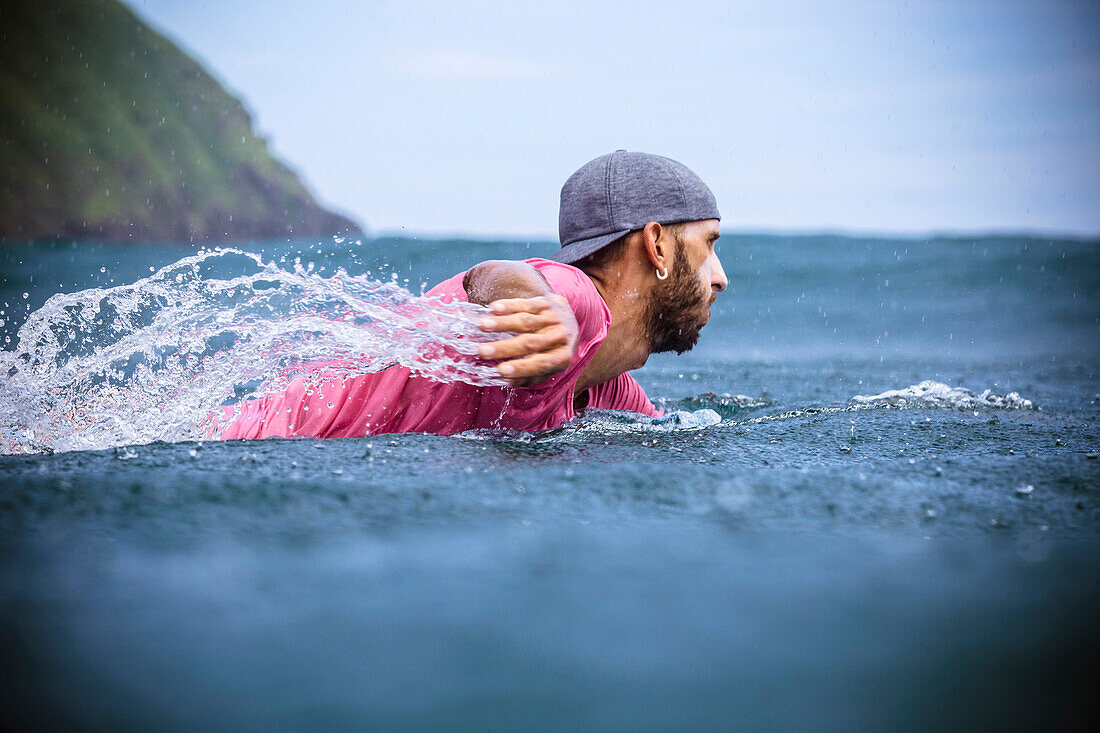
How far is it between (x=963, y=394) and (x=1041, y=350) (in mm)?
4499

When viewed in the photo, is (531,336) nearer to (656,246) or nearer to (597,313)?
(597,313)

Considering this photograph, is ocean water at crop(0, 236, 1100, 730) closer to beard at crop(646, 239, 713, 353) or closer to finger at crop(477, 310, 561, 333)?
finger at crop(477, 310, 561, 333)

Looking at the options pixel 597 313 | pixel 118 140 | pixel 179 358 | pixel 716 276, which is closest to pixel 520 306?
pixel 597 313

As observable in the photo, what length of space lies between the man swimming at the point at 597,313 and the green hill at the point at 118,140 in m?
23.0

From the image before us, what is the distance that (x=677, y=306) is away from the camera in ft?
7.01

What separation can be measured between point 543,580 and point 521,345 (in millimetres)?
601

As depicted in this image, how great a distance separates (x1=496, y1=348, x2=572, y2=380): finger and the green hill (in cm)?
2374

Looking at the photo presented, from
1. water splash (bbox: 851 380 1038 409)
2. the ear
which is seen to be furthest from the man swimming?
water splash (bbox: 851 380 1038 409)

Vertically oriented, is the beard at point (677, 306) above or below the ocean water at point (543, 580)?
above

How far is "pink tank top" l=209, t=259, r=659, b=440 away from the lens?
6.00ft

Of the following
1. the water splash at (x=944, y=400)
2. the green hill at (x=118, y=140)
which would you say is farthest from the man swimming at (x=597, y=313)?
the green hill at (x=118, y=140)

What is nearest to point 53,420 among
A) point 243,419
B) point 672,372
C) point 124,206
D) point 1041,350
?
point 243,419

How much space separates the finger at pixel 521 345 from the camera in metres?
1.42

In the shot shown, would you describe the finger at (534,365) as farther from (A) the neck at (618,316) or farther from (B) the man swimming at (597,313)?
(A) the neck at (618,316)
